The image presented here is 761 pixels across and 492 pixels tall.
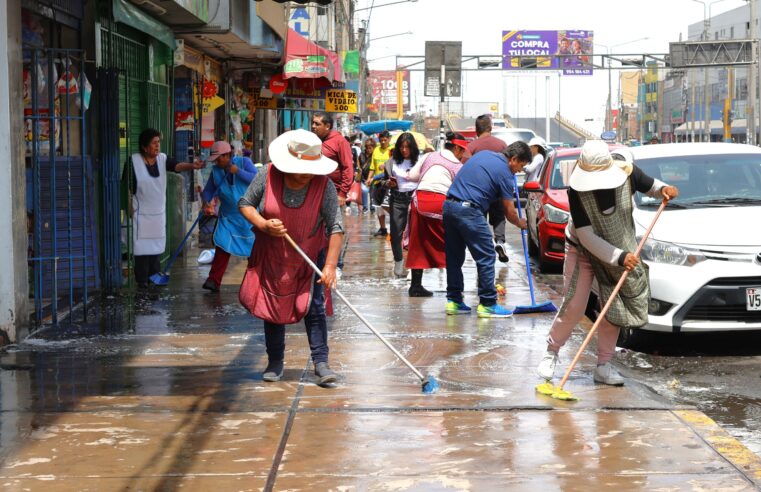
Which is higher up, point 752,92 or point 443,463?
point 752,92

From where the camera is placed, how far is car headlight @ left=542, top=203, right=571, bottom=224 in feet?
44.2

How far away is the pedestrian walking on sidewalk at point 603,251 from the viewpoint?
710 centimetres

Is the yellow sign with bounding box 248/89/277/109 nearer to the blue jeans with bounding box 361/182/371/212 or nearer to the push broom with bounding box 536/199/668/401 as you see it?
the blue jeans with bounding box 361/182/371/212

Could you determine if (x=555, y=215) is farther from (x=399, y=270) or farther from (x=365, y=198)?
(x=365, y=198)

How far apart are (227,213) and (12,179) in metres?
3.54

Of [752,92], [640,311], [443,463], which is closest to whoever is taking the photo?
[443,463]

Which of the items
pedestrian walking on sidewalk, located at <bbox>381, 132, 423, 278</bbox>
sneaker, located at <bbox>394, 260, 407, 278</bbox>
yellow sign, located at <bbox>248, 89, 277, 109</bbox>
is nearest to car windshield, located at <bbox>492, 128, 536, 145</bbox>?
yellow sign, located at <bbox>248, 89, 277, 109</bbox>

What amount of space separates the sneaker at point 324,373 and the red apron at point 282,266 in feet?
1.33

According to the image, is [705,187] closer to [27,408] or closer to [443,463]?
[443,463]

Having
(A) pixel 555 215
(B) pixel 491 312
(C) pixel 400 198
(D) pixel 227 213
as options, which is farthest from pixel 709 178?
(D) pixel 227 213

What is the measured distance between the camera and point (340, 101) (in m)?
22.5

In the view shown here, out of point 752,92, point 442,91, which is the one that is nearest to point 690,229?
point 442,91

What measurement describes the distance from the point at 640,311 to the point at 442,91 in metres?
22.1

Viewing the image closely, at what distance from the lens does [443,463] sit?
5.57 metres
